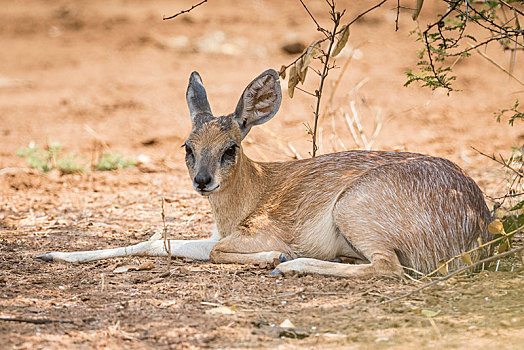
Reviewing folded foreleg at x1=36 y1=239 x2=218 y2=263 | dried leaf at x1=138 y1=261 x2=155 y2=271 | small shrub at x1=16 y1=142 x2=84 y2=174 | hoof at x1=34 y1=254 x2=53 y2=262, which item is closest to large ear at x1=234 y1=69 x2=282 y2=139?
folded foreleg at x1=36 y1=239 x2=218 y2=263

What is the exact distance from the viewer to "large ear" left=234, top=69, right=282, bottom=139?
A: 6055 millimetres

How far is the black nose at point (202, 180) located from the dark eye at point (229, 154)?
1.12 feet

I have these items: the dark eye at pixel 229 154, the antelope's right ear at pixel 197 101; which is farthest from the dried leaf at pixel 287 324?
the antelope's right ear at pixel 197 101

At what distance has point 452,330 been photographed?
4.00m

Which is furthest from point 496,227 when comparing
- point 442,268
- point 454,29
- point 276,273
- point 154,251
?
point 154,251

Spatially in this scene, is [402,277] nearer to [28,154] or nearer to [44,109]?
[28,154]

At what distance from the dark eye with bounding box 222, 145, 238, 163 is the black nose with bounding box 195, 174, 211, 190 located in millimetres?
341

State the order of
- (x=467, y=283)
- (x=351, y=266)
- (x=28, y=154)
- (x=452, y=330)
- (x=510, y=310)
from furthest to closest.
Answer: (x=28, y=154), (x=351, y=266), (x=467, y=283), (x=510, y=310), (x=452, y=330)

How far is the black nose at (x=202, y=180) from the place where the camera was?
551cm

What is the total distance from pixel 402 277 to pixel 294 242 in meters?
1.13

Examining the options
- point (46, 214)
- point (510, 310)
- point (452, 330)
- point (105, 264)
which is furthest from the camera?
point (46, 214)

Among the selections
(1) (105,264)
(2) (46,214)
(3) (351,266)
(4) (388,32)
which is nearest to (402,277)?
(3) (351,266)

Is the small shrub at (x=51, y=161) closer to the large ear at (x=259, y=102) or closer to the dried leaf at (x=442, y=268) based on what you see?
the large ear at (x=259, y=102)

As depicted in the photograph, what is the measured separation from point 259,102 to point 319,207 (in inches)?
44.4
